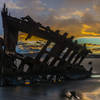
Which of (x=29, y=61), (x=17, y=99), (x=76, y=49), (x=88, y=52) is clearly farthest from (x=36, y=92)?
(x=88, y=52)

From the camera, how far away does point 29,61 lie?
77.6 feet

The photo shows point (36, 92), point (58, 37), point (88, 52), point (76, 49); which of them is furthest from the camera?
point (88, 52)

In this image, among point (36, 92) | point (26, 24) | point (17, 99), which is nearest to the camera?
point (17, 99)

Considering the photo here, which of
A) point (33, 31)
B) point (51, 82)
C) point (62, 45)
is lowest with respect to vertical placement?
point (51, 82)

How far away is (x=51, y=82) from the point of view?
993 inches

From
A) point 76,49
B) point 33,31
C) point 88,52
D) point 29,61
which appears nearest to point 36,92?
point 29,61

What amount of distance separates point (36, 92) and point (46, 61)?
6.26m

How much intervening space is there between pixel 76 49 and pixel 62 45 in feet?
10.0

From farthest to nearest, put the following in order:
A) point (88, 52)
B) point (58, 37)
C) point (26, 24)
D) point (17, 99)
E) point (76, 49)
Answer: point (88, 52) → point (76, 49) → point (58, 37) → point (26, 24) → point (17, 99)

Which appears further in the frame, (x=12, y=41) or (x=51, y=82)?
(x=51, y=82)

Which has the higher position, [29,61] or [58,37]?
[58,37]

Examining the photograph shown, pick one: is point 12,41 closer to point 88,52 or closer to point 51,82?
point 51,82

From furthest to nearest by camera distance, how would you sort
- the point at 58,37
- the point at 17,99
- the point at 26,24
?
1. the point at 58,37
2. the point at 26,24
3. the point at 17,99

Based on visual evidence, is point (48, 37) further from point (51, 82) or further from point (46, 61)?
point (51, 82)
